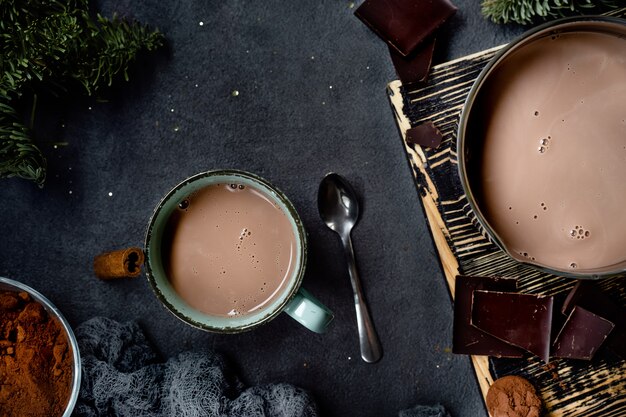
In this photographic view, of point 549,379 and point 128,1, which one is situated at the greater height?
point 128,1

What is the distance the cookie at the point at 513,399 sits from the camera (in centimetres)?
104

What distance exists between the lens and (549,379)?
1081 millimetres

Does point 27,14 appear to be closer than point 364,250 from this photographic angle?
Yes

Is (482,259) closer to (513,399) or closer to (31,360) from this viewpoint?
(513,399)

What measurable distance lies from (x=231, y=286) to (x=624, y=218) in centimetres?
64

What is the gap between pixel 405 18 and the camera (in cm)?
109

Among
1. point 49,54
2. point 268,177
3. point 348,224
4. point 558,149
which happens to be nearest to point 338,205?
point 348,224

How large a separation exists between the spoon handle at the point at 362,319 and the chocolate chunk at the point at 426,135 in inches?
8.6

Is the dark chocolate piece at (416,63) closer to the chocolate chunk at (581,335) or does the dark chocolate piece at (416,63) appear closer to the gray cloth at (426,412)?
the chocolate chunk at (581,335)

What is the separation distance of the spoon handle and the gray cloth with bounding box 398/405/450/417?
109 mm

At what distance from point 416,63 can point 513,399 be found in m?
0.60

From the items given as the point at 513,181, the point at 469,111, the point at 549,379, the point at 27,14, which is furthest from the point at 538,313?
the point at 27,14

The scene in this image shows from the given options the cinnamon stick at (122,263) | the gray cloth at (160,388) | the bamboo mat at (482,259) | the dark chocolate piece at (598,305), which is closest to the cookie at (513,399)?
the bamboo mat at (482,259)

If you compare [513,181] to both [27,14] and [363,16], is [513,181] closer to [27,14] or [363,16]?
[363,16]
